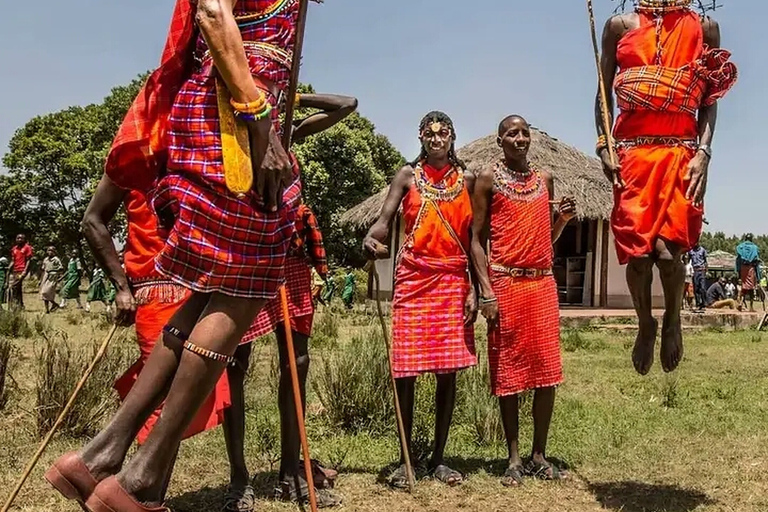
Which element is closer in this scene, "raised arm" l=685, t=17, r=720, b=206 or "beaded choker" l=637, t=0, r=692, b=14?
"raised arm" l=685, t=17, r=720, b=206

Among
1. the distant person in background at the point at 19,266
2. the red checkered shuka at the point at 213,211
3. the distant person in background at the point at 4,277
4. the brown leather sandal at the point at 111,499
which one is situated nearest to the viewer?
the brown leather sandal at the point at 111,499

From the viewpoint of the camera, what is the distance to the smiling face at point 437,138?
507cm

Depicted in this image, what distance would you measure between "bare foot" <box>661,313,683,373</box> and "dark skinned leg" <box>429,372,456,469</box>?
130 centimetres

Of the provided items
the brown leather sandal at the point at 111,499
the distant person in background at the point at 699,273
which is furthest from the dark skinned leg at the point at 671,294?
→ the distant person in background at the point at 699,273

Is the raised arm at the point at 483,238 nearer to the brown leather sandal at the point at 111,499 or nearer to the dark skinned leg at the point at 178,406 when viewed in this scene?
the dark skinned leg at the point at 178,406

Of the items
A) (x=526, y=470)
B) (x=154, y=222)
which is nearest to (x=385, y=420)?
(x=526, y=470)

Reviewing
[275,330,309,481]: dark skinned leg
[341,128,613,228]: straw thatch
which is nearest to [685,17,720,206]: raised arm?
[275,330,309,481]: dark skinned leg

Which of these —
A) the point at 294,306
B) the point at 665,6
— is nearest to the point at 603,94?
the point at 665,6

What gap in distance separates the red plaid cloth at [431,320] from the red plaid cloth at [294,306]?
757 millimetres

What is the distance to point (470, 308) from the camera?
4992 mm

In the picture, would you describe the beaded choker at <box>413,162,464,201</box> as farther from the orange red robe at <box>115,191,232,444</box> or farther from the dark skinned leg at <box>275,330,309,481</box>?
the orange red robe at <box>115,191,232,444</box>

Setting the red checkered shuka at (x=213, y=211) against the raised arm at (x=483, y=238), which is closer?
the red checkered shuka at (x=213, y=211)

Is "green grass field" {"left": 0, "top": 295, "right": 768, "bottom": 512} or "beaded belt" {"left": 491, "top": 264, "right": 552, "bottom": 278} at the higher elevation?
"beaded belt" {"left": 491, "top": 264, "right": 552, "bottom": 278}

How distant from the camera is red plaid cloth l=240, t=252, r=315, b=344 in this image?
432 centimetres
